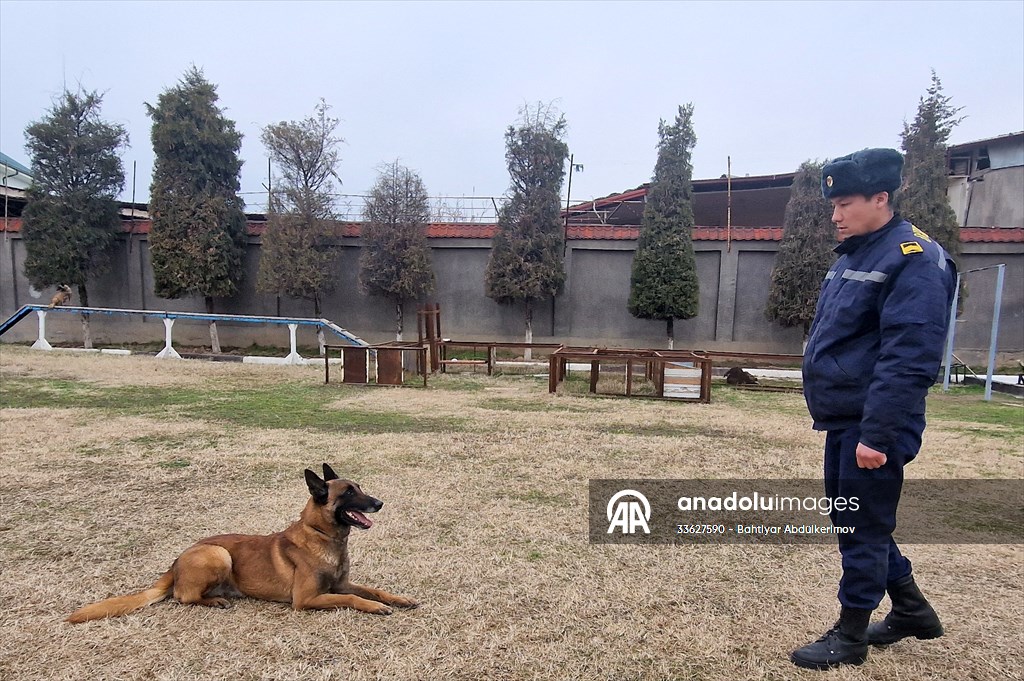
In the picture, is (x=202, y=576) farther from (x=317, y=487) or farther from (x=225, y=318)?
(x=225, y=318)

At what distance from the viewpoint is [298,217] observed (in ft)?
48.4

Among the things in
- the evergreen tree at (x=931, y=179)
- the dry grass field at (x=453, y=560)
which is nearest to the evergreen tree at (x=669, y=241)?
the evergreen tree at (x=931, y=179)

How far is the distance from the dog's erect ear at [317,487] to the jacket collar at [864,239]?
2.26 metres

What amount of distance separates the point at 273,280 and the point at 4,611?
12.8 meters

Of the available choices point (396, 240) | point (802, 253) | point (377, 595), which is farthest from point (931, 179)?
point (377, 595)

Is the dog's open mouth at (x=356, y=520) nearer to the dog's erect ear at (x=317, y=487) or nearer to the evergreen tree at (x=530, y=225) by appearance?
the dog's erect ear at (x=317, y=487)

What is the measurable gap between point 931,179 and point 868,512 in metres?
15.1

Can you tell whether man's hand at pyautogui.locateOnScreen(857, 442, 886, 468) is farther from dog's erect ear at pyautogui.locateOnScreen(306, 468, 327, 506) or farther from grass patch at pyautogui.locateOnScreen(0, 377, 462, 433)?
grass patch at pyautogui.locateOnScreen(0, 377, 462, 433)

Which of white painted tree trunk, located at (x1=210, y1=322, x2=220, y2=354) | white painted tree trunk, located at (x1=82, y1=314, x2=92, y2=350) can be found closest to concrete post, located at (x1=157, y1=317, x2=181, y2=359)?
white painted tree trunk, located at (x1=210, y1=322, x2=220, y2=354)

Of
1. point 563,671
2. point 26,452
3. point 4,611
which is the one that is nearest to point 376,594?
point 563,671

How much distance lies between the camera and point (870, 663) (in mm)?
2270

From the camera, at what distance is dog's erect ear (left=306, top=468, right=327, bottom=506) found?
2543 mm

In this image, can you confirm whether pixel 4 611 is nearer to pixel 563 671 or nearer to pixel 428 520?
pixel 428 520

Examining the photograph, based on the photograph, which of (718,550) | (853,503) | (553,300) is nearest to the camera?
(853,503)
